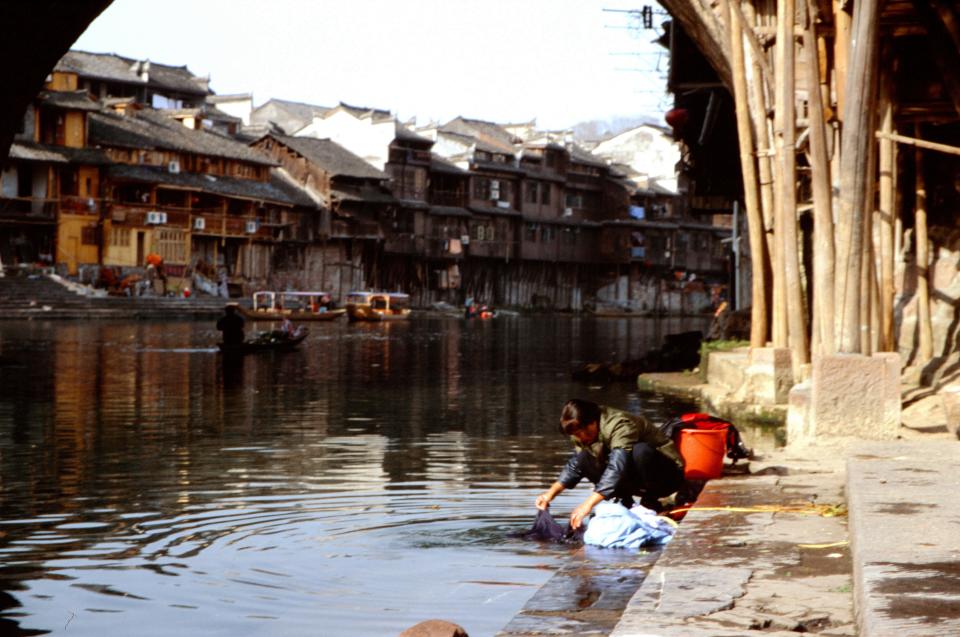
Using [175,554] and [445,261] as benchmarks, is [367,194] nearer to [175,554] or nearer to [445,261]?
[445,261]

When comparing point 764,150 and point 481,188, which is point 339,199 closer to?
point 481,188

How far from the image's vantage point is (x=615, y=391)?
2630cm

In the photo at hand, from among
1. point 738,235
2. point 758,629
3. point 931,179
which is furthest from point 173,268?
point 758,629

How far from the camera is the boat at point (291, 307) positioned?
6688 cm

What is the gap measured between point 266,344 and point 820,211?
2588cm

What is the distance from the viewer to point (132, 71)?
8338 cm

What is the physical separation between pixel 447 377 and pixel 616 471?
70.0ft

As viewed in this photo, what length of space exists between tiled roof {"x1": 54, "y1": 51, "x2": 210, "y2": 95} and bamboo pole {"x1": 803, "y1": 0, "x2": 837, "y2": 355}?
67129 mm

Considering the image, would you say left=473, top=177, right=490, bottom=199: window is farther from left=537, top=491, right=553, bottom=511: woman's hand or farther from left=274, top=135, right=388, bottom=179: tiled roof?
left=537, top=491, right=553, bottom=511: woman's hand

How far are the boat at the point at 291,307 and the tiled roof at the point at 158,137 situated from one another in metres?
7.57

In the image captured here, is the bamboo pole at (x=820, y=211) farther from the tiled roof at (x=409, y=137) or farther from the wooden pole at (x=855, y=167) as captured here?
the tiled roof at (x=409, y=137)

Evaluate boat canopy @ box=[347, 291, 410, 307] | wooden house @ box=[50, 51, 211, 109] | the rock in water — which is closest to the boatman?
the rock in water

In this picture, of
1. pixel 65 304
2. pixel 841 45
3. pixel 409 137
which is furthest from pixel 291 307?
pixel 841 45

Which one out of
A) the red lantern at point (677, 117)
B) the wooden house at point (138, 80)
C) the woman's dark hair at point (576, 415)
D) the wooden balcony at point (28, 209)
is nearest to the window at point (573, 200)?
the wooden house at point (138, 80)
